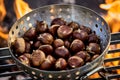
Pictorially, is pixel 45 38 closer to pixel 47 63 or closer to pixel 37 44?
pixel 37 44

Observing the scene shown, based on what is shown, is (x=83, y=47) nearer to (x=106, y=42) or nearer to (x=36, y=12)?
(x=106, y=42)

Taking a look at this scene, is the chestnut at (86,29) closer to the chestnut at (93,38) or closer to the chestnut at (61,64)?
the chestnut at (93,38)

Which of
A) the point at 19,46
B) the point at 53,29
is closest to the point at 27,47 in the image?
the point at 19,46

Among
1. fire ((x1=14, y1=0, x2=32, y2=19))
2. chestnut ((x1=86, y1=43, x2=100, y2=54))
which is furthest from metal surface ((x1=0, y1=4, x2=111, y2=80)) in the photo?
fire ((x1=14, y1=0, x2=32, y2=19))

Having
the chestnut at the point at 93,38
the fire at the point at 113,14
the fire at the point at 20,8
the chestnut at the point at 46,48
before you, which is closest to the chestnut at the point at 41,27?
the chestnut at the point at 46,48

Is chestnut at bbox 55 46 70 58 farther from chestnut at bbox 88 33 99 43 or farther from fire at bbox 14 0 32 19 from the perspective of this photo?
fire at bbox 14 0 32 19

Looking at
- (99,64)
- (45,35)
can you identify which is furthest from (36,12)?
(99,64)
